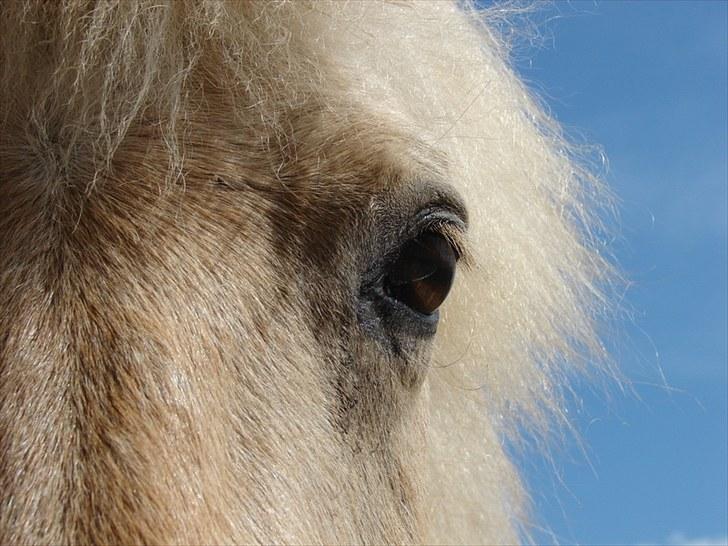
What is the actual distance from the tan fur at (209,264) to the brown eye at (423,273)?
6 cm

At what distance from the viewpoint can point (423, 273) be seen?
1455 millimetres

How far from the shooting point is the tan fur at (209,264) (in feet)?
3.37

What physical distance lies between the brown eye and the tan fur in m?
0.06

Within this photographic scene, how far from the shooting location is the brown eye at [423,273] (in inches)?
56.3

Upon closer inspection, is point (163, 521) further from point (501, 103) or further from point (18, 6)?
point (501, 103)

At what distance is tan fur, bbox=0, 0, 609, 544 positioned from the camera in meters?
1.03

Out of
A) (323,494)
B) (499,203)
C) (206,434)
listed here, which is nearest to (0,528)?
(206,434)

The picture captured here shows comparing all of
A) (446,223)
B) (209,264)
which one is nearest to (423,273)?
(446,223)

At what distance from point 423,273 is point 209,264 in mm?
380

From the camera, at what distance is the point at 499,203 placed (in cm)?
191

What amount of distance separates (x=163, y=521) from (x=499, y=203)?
1.11 metres

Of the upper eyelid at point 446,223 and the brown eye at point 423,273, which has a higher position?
the upper eyelid at point 446,223

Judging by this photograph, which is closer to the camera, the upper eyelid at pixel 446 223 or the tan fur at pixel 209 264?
the tan fur at pixel 209 264

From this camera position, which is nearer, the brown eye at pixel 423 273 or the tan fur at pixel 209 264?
the tan fur at pixel 209 264
